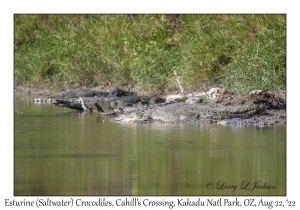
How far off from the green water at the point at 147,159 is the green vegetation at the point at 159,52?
12.8ft

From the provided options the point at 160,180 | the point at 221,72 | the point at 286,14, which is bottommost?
the point at 160,180

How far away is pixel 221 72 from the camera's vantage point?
18578mm

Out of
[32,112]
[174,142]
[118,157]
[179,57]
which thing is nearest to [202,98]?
[179,57]

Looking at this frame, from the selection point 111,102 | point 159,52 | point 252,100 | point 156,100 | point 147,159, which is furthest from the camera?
point 159,52

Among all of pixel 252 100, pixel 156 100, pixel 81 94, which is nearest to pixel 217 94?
pixel 252 100

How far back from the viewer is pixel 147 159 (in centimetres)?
1064

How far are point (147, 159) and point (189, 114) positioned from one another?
444 cm

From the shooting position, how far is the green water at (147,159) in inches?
350

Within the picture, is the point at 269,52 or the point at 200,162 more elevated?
the point at 269,52

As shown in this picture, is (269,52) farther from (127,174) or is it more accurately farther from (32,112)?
(127,174)

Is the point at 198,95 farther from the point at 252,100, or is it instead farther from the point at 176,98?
the point at 252,100

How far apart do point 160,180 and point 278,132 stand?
4.31m

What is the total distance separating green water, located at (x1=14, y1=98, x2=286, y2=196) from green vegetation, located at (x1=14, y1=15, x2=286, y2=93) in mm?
3895

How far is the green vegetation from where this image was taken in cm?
1756
